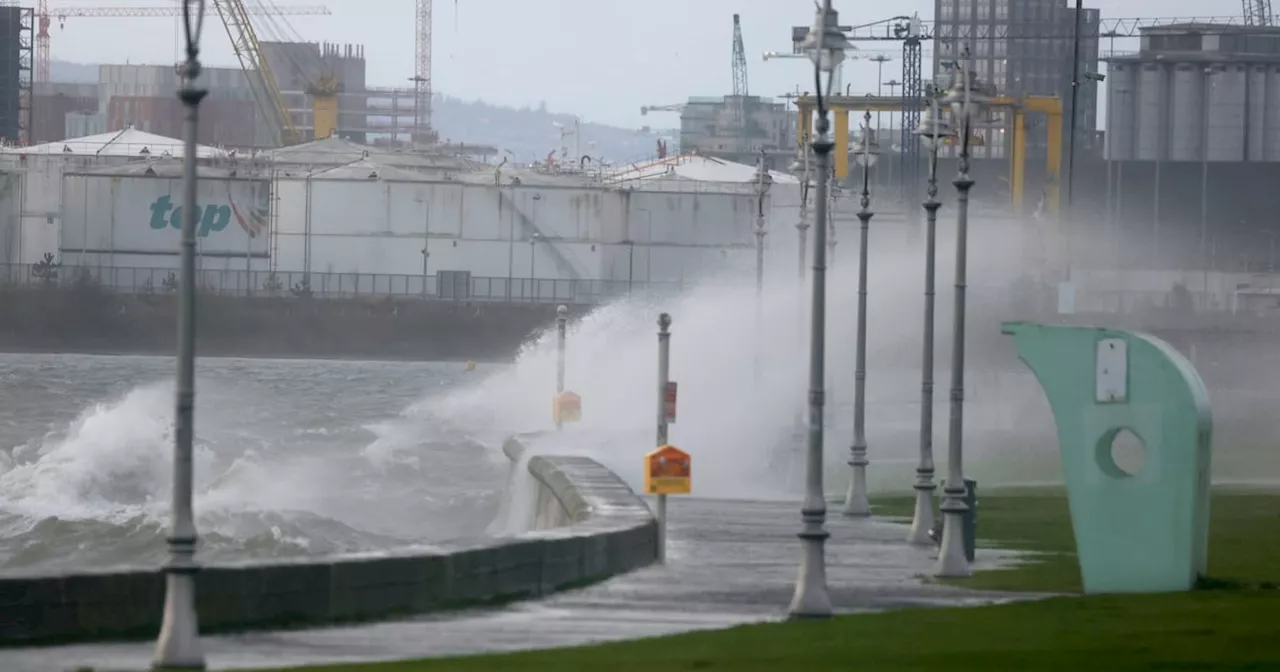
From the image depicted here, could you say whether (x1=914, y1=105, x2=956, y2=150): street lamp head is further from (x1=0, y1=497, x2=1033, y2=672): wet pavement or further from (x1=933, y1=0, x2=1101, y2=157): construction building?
(x1=933, y1=0, x2=1101, y2=157): construction building

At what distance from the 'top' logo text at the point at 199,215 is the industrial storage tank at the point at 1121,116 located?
52.3m

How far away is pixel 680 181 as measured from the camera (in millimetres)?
115125

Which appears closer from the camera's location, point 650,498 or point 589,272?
point 650,498

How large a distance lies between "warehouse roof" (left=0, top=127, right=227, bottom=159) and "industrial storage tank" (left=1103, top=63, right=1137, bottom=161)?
51.3 metres

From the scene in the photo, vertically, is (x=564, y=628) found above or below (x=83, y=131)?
below

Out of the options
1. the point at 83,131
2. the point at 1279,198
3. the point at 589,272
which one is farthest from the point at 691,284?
the point at 83,131

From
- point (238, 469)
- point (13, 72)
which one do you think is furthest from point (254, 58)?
point (238, 469)

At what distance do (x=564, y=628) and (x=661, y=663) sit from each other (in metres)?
3.47

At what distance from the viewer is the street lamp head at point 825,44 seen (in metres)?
19.7

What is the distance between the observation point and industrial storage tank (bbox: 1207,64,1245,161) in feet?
424

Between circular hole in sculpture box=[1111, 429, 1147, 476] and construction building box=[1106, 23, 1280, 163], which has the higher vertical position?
construction building box=[1106, 23, 1280, 163]

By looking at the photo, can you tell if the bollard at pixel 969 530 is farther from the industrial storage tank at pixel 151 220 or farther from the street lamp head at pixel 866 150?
the industrial storage tank at pixel 151 220

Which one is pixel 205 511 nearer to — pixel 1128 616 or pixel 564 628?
pixel 564 628

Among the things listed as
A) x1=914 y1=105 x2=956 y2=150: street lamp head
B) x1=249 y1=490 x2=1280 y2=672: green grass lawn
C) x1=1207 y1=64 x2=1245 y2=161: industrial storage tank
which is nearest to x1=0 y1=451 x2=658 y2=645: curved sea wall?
x1=249 y1=490 x2=1280 y2=672: green grass lawn
